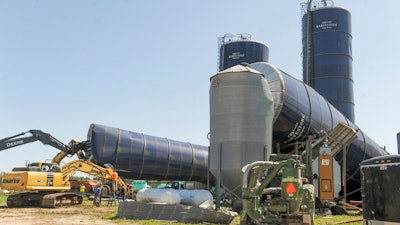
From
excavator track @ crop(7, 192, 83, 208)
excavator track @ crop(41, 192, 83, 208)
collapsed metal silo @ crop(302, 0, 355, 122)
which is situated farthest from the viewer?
collapsed metal silo @ crop(302, 0, 355, 122)

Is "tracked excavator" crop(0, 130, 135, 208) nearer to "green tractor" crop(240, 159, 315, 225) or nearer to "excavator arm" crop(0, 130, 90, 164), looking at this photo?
"excavator arm" crop(0, 130, 90, 164)

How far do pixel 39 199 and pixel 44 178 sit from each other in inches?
54.7

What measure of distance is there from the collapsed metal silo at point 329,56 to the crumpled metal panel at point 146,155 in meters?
21.6

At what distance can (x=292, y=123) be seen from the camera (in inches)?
910

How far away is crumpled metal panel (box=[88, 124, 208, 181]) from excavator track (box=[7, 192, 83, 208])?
12.8ft

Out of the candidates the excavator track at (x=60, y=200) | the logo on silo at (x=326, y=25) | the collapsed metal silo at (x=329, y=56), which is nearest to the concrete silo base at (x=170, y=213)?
the excavator track at (x=60, y=200)

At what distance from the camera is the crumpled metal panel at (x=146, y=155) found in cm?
2977

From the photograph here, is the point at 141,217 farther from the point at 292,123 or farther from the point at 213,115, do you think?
the point at 292,123

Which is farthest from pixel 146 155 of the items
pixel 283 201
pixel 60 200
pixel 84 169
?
pixel 283 201

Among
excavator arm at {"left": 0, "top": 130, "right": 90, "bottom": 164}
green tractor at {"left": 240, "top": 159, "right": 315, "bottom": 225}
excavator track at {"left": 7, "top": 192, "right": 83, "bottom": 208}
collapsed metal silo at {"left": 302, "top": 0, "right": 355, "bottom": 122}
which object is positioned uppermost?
collapsed metal silo at {"left": 302, "top": 0, "right": 355, "bottom": 122}

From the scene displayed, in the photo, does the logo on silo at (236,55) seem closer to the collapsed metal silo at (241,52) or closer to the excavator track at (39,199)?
→ the collapsed metal silo at (241,52)

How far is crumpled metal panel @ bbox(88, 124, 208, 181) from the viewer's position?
2977 cm

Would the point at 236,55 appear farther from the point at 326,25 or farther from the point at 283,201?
the point at 283,201

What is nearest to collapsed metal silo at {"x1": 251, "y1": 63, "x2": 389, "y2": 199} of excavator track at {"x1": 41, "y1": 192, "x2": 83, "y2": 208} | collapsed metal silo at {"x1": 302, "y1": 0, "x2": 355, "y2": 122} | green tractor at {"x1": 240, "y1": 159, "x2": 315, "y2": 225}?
green tractor at {"x1": 240, "y1": 159, "x2": 315, "y2": 225}
